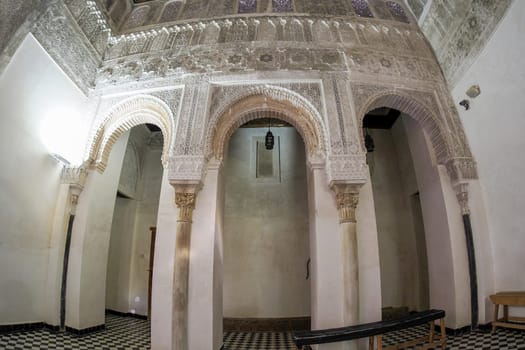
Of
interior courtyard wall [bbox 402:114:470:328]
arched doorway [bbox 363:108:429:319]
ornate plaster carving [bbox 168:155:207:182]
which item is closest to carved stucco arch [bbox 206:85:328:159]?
ornate plaster carving [bbox 168:155:207:182]

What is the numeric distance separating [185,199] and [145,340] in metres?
2.70

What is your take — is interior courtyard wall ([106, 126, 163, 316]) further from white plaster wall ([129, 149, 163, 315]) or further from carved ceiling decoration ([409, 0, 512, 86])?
carved ceiling decoration ([409, 0, 512, 86])

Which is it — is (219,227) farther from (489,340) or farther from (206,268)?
(489,340)

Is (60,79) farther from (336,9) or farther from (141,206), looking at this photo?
(336,9)

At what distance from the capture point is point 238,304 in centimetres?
633

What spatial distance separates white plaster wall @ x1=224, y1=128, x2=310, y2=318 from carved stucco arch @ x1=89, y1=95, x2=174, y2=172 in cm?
248

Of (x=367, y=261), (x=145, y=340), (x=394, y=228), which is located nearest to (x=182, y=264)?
(x=145, y=340)

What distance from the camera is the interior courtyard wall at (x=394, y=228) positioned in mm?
6508

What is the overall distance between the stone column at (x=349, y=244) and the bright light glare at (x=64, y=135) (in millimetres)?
4462

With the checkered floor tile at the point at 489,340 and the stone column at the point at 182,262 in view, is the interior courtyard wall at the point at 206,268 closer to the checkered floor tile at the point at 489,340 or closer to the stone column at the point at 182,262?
the stone column at the point at 182,262

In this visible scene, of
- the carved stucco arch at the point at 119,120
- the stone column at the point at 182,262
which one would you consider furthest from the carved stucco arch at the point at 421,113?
the carved stucco arch at the point at 119,120

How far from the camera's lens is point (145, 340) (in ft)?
16.0

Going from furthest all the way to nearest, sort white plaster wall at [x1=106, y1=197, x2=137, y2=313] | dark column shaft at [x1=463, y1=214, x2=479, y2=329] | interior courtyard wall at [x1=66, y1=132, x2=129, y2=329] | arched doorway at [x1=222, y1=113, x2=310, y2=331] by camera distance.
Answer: white plaster wall at [x1=106, y1=197, x2=137, y2=313]
arched doorway at [x1=222, y1=113, x2=310, y2=331]
interior courtyard wall at [x1=66, y1=132, x2=129, y2=329]
dark column shaft at [x1=463, y1=214, x2=479, y2=329]

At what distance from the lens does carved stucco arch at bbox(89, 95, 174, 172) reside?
509 centimetres
